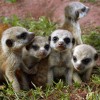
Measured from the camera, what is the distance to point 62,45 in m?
6.44

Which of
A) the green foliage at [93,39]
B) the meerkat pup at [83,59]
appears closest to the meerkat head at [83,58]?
the meerkat pup at [83,59]

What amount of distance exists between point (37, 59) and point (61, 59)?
1.20 ft

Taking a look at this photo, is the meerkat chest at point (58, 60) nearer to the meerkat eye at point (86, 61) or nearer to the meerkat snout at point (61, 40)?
the meerkat snout at point (61, 40)

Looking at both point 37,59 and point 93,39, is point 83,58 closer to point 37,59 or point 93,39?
point 37,59

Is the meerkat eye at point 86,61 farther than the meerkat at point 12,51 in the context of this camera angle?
Yes

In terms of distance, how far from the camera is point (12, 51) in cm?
631

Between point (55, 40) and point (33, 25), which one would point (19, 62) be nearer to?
point (55, 40)

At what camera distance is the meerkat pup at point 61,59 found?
657 centimetres

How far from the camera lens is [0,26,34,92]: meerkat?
6.22 m

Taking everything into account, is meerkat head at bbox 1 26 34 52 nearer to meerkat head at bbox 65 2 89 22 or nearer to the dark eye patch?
the dark eye patch

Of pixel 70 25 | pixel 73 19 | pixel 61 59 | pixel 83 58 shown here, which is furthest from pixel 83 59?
pixel 73 19

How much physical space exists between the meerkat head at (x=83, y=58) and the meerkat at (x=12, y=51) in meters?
0.67

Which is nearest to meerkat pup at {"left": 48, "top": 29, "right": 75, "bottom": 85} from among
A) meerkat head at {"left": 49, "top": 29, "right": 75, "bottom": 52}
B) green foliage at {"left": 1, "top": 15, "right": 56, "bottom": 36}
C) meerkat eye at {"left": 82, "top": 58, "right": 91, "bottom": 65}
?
meerkat head at {"left": 49, "top": 29, "right": 75, "bottom": 52}

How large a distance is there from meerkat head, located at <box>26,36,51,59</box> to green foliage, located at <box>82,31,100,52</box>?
1613 millimetres
